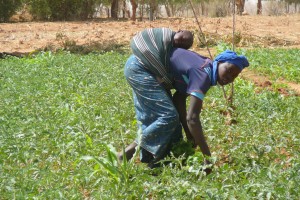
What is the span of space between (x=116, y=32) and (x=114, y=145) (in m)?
13.7

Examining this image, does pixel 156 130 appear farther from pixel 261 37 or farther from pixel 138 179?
Result: pixel 261 37

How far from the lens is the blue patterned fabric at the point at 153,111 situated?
14.7ft

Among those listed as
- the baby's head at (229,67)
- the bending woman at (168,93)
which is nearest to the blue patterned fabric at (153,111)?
the bending woman at (168,93)

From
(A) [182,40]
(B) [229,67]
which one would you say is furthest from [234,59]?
(A) [182,40]

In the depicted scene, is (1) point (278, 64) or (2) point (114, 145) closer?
(2) point (114, 145)

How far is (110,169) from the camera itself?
4078 millimetres

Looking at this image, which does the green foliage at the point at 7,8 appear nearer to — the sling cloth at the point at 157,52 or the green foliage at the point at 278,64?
the green foliage at the point at 278,64

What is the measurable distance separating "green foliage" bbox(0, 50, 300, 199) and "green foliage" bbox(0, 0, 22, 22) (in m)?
16.3

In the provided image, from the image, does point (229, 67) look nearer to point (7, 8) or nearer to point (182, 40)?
point (182, 40)

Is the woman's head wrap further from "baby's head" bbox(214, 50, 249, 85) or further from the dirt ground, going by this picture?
the dirt ground

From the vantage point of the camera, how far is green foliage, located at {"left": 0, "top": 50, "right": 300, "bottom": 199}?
152 inches

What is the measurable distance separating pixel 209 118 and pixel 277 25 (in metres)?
Answer: 15.7

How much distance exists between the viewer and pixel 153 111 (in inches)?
180

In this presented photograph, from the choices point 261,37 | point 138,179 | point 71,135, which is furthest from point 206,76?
point 261,37
